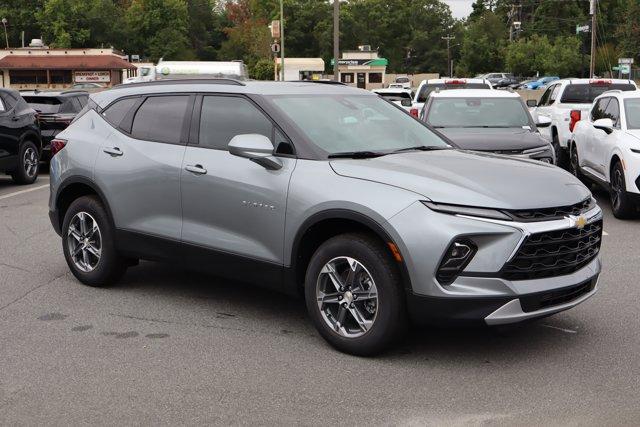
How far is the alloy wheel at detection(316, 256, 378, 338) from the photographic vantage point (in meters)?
5.15

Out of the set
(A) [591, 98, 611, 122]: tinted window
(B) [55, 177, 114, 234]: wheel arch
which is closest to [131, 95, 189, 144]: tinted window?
(B) [55, 177, 114, 234]: wheel arch

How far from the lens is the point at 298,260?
546cm

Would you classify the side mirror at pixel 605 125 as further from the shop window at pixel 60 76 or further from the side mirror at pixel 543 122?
the shop window at pixel 60 76

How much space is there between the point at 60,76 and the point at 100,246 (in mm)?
80880

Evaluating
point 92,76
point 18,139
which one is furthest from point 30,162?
point 92,76

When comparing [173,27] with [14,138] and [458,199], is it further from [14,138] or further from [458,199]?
[458,199]

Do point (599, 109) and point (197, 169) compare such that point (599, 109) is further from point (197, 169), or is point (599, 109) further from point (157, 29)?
point (157, 29)

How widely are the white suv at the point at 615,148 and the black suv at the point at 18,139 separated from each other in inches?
368

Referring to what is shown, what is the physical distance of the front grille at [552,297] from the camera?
15.9ft

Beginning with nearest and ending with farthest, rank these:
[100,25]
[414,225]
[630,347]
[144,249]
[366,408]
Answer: [366,408]
[414,225]
[630,347]
[144,249]
[100,25]

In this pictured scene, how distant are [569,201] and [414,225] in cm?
101

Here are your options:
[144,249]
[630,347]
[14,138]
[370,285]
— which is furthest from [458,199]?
[14,138]

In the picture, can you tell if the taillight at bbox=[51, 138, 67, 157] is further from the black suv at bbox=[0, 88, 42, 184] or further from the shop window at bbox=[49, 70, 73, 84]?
the shop window at bbox=[49, 70, 73, 84]

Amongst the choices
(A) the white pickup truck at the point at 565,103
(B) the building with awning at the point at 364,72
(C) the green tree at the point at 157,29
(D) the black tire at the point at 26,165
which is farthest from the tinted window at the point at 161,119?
(C) the green tree at the point at 157,29
